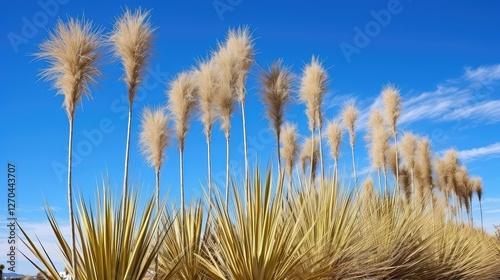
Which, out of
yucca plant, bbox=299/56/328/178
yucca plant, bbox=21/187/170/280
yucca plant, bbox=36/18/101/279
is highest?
yucca plant, bbox=299/56/328/178

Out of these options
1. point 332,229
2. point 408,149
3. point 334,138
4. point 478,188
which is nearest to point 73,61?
point 332,229

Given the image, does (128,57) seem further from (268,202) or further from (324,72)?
(324,72)

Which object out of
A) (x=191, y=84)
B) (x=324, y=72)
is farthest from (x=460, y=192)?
(x=191, y=84)

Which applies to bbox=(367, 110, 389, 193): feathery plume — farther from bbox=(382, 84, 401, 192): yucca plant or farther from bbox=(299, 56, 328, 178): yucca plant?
bbox=(299, 56, 328, 178): yucca plant

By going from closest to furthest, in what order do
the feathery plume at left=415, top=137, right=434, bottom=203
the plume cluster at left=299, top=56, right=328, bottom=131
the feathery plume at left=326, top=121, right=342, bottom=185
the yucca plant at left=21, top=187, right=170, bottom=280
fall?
the yucca plant at left=21, top=187, right=170, bottom=280 < the plume cluster at left=299, top=56, right=328, bottom=131 < the feathery plume at left=326, top=121, right=342, bottom=185 < the feathery plume at left=415, top=137, right=434, bottom=203

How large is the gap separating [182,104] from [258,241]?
4058 mm

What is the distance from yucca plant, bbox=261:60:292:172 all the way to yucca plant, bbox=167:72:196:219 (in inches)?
64.9

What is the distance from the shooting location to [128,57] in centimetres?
588

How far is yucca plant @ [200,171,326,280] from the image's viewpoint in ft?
15.7

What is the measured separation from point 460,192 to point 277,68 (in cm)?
1512

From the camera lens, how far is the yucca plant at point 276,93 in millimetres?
9773

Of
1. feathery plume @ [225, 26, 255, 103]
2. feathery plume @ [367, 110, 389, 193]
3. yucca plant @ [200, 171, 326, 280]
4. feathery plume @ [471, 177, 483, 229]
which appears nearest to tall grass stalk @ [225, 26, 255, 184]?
feathery plume @ [225, 26, 255, 103]

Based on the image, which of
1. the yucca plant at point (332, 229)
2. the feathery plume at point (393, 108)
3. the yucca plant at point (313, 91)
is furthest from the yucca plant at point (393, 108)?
the yucca plant at point (332, 229)

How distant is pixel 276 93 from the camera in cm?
976
